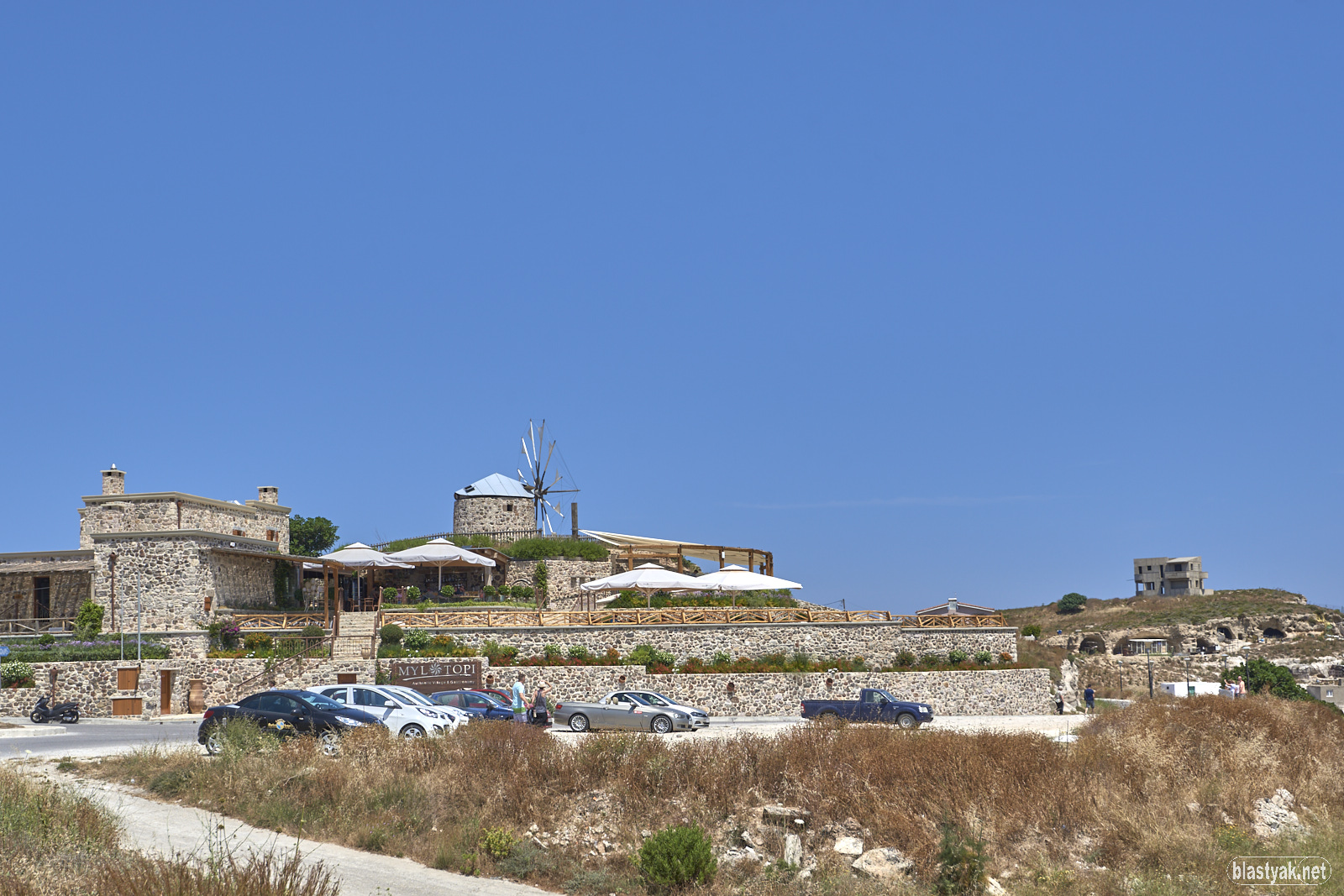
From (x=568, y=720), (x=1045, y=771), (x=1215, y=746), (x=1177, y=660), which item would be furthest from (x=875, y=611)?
(x=1177, y=660)

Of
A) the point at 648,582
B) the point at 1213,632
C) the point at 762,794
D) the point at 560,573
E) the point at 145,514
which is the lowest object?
the point at 1213,632

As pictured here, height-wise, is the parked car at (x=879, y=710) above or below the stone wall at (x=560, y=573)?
below

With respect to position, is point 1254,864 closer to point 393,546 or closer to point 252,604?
point 252,604

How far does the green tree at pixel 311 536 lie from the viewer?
6931 centimetres

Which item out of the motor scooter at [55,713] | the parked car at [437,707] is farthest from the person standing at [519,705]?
the motor scooter at [55,713]

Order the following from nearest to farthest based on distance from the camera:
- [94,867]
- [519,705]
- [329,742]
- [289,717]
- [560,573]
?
[94,867], [329,742], [289,717], [519,705], [560,573]

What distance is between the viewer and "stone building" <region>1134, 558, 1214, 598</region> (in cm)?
9944

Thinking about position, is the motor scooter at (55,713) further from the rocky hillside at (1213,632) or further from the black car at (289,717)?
the rocky hillside at (1213,632)

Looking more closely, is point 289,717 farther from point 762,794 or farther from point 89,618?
point 89,618

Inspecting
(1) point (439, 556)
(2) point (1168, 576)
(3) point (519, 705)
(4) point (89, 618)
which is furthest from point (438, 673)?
(2) point (1168, 576)

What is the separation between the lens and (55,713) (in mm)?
30516

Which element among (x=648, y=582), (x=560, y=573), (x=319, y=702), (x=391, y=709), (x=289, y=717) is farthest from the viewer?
(x=560, y=573)
